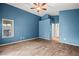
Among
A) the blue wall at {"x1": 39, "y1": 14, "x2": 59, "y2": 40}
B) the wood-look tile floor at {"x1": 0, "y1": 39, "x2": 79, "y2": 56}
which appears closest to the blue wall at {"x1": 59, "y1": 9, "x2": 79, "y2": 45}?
the wood-look tile floor at {"x1": 0, "y1": 39, "x2": 79, "y2": 56}

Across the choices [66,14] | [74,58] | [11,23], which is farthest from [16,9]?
[74,58]

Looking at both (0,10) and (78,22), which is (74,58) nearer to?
(78,22)

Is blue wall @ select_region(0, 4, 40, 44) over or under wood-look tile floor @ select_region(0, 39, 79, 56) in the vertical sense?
over

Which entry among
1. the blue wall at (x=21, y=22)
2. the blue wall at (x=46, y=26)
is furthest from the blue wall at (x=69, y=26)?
the blue wall at (x=21, y=22)

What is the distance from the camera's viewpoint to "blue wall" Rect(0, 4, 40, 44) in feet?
20.6

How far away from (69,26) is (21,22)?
12.1 ft

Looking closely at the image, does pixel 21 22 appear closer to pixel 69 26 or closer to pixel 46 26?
pixel 46 26

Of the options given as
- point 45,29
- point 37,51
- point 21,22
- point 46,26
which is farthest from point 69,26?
point 21,22

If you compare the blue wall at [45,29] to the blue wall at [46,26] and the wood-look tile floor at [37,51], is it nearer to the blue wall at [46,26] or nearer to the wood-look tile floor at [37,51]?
the blue wall at [46,26]

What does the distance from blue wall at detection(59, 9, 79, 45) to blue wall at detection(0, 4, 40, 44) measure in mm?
2915

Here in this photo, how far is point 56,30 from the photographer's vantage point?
10242 millimetres

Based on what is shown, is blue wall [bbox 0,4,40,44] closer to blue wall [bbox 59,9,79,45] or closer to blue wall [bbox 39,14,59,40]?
blue wall [bbox 39,14,59,40]

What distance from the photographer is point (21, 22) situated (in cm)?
755

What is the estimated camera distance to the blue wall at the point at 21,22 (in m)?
6.28
